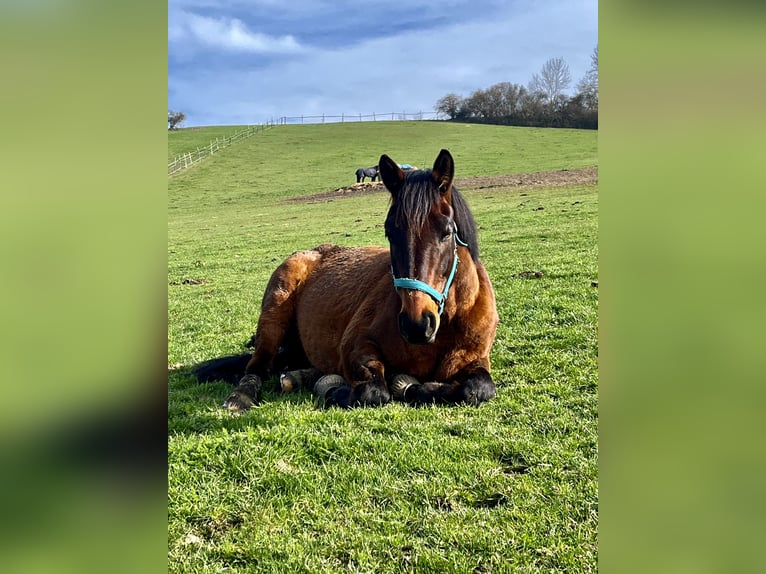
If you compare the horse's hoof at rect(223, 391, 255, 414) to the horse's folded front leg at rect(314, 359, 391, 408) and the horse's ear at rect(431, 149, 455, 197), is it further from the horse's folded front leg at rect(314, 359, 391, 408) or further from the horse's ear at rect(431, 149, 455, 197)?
the horse's ear at rect(431, 149, 455, 197)

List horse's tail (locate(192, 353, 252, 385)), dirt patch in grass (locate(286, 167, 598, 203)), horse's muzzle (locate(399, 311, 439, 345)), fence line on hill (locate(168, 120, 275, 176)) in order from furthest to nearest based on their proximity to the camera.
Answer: fence line on hill (locate(168, 120, 275, 176)), dirt patch in grass (locate(286, 167, 598, 203)), horse's tail (locate(192, 353, 252, 385)), horse's muzzle (locate(399, 311, 439, 345))

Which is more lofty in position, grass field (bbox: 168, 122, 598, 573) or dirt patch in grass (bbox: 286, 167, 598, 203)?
dirt patch in grass (bbox: 286, 167, 598, 203)

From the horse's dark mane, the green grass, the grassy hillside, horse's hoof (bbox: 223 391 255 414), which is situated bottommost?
horse's hoof (bbox: 223 391 255 414)

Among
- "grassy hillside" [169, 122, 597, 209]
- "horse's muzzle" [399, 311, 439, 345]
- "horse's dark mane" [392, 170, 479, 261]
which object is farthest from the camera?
"grassy hillside" [169, 122, 597, 209]

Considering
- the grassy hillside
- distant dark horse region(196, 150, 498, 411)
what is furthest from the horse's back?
the grassy hillside

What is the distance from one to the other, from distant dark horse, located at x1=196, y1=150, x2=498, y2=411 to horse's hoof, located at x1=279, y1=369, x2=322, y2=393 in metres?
0.13

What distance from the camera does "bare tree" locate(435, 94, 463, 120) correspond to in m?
62.8

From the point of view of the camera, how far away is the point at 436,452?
3652 mm

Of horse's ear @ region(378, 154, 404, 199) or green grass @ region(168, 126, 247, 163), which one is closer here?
horse's ear @ region(378, 154, 404, 199)
